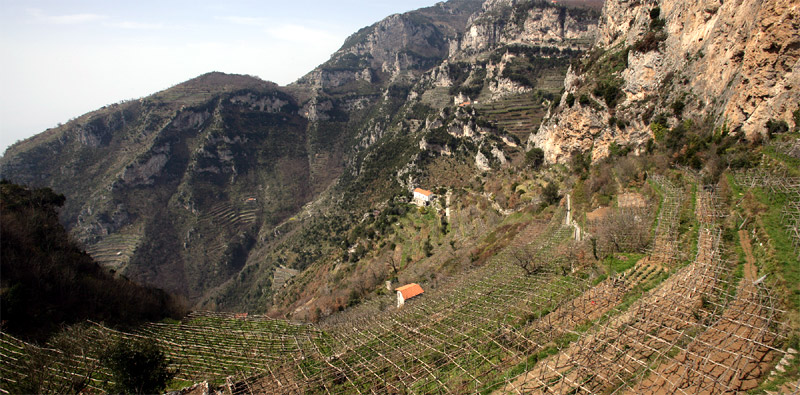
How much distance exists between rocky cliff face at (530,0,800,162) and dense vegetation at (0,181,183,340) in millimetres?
50057

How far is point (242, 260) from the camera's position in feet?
335

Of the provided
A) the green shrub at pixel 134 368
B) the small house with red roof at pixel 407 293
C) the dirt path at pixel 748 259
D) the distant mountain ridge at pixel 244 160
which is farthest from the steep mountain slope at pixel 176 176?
the dirt path at pixel 748 259

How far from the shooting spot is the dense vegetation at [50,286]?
22.3 m

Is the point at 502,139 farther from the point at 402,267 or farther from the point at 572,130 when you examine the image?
the point at 402,267

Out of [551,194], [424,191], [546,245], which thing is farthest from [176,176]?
[546,245]

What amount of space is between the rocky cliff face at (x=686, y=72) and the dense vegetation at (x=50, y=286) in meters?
50.1

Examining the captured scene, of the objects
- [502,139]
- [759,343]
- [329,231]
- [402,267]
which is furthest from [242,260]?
[759,343]

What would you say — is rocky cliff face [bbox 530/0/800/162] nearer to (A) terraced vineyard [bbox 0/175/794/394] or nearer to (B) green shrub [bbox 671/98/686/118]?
(B) green shrub [bbox 671/98/686/118]

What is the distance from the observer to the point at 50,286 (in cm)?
2508

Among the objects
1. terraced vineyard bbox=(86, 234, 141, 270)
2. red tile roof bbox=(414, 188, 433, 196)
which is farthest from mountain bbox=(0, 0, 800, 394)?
red tile roof bbox=(414, 188, 433, 196)

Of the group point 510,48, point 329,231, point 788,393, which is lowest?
point 329,231

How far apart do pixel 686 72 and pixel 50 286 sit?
2317 inches

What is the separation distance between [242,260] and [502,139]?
82.7 metres

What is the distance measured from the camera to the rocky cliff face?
72.3 feet
